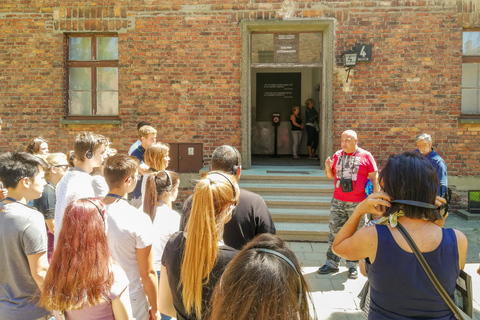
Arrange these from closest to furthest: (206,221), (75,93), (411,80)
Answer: (206,221), (411,80), (75,93)

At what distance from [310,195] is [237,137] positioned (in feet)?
6.79

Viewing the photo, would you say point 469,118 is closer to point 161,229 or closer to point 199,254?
point 161,229

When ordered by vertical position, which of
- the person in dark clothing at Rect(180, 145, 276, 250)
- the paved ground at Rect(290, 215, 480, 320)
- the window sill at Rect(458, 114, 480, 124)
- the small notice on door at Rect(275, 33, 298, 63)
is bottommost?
the paved ground at Rect(290, 215, 480, 320)

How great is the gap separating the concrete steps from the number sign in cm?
251

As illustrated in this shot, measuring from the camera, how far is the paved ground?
13.4ft

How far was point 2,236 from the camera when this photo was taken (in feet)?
7.73

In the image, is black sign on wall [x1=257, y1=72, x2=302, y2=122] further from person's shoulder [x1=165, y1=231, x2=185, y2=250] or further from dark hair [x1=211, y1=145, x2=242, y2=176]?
person's shoulder [x1=165, y1=231, x2=185, y2=250]

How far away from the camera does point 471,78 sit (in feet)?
28.0

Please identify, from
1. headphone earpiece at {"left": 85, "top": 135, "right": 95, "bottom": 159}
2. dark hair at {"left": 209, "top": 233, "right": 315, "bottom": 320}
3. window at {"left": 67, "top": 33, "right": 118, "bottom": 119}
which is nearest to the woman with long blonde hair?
dark hair at {"left": 209, "top": 233, "right": 315, "bottom": 320}

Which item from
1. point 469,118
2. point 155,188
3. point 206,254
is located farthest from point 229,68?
point 206,254

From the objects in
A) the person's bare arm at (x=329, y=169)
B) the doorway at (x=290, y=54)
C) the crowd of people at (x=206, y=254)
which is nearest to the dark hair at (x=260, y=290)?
the crowd of people at (x=206, y=254)

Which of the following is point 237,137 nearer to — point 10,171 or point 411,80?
point 411,80

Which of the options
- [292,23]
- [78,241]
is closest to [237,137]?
[292,23]

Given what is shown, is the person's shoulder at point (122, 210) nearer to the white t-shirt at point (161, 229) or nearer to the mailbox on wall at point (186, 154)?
the white t-shirt at point (161, 229)
